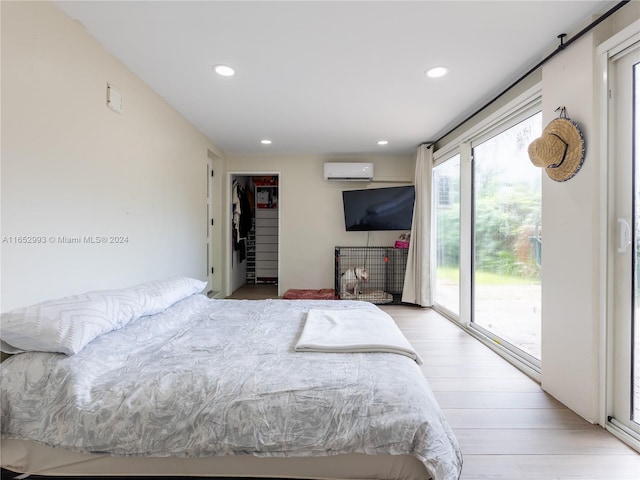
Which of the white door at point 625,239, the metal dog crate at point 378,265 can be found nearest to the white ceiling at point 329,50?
the white door at point 625,239

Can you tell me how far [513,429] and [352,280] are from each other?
113 inches

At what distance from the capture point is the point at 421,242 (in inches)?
162

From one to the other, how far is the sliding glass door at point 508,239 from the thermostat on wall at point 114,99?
3.06 meters

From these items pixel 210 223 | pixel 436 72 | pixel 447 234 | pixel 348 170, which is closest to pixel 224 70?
pixel 436 72

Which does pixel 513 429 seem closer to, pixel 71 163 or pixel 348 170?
pixel 71 163

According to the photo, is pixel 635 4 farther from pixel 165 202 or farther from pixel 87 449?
pixel 165 202

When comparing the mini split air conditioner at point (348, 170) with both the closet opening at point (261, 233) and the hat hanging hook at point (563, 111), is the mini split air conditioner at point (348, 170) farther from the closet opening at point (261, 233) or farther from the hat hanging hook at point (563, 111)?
the hat hanging hook at point (563, 111)

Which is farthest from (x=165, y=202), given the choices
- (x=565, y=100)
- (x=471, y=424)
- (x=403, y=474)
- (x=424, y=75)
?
(x=565, y=100)

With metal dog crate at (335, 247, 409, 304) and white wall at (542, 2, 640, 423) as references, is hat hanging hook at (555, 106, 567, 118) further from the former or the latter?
metal dog crate at (335, 247, 409, 304)

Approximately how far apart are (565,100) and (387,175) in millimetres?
2922

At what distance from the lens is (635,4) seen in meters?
1.48

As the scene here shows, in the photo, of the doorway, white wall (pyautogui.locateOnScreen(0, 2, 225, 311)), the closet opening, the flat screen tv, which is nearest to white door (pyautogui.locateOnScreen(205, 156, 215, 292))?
white wall (pyautogui.locateOnScreen(0, 2, 225, 311))

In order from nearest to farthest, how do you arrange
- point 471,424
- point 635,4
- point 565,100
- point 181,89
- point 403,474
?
point 403,474, point 635,4, point 471,424, point 565,100, point 181,89

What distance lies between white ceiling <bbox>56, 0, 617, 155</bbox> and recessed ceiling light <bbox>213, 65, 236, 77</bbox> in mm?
44
